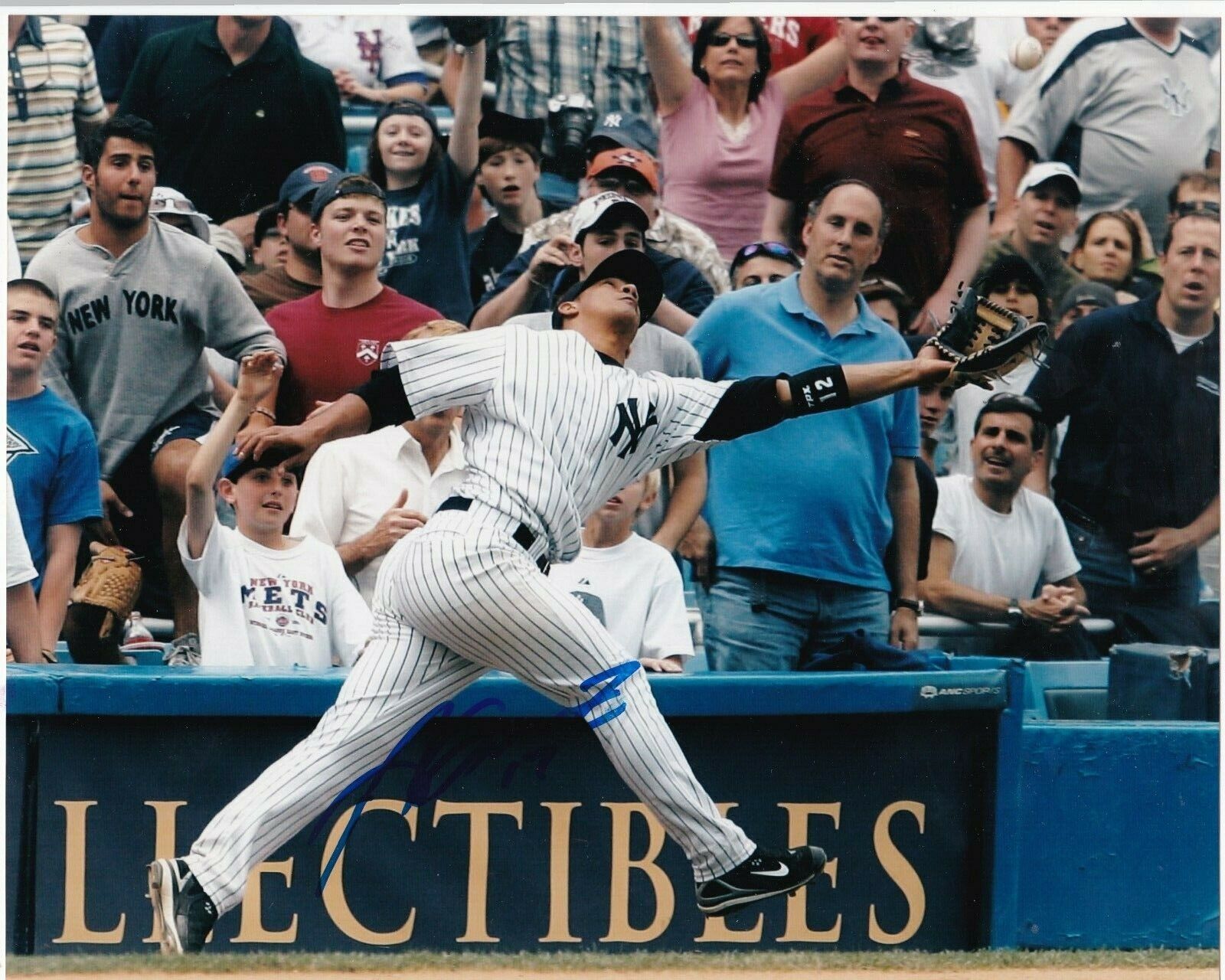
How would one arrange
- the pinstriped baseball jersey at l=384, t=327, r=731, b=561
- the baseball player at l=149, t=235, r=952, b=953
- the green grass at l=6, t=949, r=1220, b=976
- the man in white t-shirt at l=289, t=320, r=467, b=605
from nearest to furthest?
the baseball player at l=149, t=235, r=952, b=953
the pinstriped baseball jersey at l=384, t=327, r=731, b=561
the green grass at l=6, t=949, r=1220, b=976
the man in white t-shirt at l=289, t=320, r=467, b=605

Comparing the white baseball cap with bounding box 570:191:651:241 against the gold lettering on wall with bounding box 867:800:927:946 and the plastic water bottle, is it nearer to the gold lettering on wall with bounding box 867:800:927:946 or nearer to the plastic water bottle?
the plastic water bottle

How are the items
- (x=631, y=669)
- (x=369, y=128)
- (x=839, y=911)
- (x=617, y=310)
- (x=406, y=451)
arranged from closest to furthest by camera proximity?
(x=631, y=669) → (x=617, y=310) → (x=839, y=911) → (x=406, y=451) → (x=369, y=128)

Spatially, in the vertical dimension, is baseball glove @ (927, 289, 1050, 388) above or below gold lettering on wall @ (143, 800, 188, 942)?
above

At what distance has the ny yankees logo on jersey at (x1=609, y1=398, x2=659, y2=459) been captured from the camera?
3.94m

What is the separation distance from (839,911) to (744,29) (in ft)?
9.46

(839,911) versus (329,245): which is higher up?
(329,245)

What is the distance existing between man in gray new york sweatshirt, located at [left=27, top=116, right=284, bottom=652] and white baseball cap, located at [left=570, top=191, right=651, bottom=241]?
1031 mm

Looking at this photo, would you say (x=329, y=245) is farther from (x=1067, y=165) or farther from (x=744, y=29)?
(x=1067, y=165)

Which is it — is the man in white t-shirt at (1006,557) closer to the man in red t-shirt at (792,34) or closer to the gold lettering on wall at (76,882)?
the man in red t-shirt at (792,34)

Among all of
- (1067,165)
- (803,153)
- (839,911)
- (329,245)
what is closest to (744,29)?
(803,153)

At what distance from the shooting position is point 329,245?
202 inches

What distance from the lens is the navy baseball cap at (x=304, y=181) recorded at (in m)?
5.16

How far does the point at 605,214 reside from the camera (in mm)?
5109
